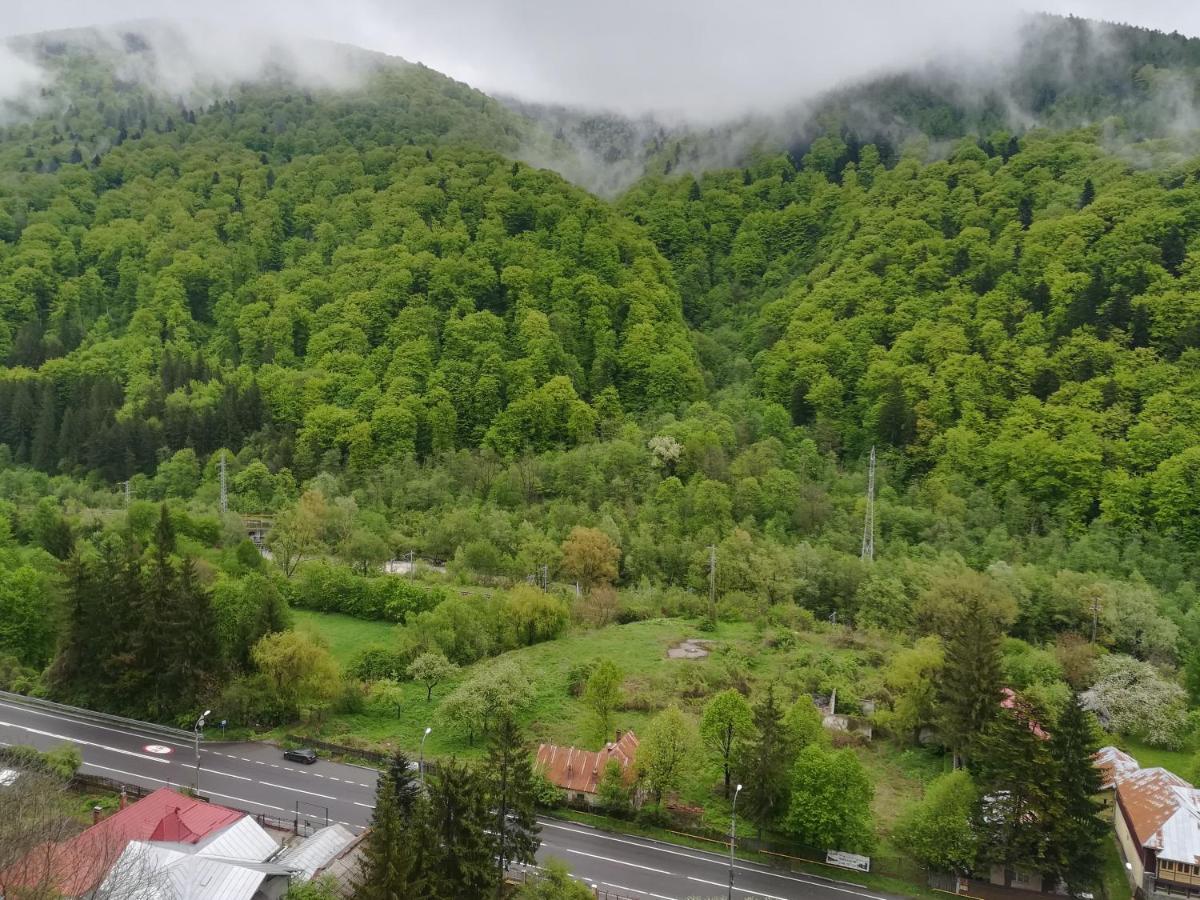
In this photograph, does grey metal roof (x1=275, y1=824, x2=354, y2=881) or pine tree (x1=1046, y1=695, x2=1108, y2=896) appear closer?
grey metal roof (x1=275, y1=824, x2=354, y2=881)

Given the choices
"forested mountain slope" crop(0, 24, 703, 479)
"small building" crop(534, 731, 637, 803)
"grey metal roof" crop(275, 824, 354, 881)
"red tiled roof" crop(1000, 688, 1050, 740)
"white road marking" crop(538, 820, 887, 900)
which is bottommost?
"white road marking" crop(538, 820, 887, 900)

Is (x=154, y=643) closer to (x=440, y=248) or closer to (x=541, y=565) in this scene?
(x=541, y=565)

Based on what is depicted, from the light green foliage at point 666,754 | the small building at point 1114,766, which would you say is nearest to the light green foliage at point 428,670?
the light green foliage at point 666,754

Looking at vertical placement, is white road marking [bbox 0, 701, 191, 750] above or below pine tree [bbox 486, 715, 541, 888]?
below

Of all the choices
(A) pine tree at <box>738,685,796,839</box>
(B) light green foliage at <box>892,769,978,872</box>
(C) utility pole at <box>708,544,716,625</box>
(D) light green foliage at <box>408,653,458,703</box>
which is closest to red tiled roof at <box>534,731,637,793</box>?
(A) pine tree at <box>738,685,796,839</box>

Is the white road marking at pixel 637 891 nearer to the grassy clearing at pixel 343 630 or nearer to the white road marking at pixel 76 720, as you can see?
the white road marking at pixel 76 720

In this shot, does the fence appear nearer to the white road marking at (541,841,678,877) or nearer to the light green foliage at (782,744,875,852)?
the light green foliage at (782,744,875,852)

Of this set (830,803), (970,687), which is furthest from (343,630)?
(970,687)

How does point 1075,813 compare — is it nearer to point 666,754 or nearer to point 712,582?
point 666,754
